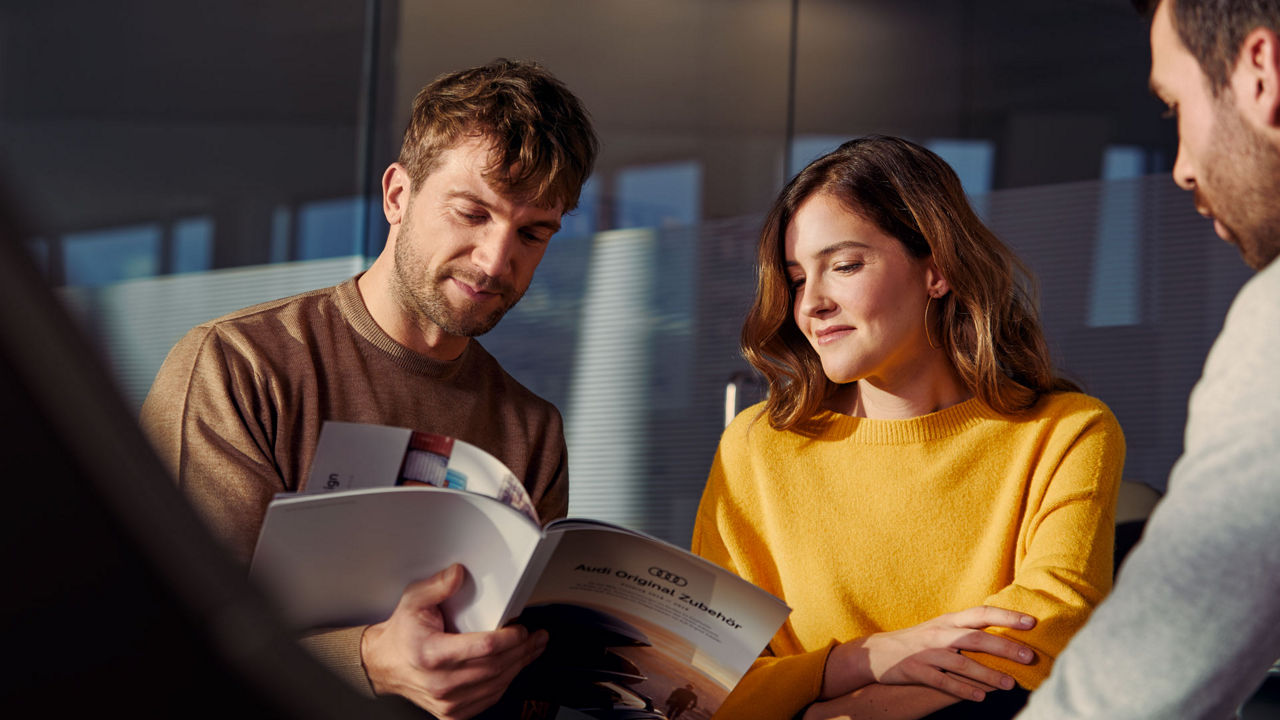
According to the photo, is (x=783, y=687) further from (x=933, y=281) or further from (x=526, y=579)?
(x=933, y=281)

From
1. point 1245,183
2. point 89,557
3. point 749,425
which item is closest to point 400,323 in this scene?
point 749,425

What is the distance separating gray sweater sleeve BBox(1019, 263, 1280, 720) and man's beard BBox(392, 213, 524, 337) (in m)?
1.07

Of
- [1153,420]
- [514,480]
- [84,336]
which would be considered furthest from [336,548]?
[1153,420]

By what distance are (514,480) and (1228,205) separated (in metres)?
0.70

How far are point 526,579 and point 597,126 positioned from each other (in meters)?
3.37

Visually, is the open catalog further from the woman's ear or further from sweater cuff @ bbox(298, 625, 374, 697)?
the woman's ear

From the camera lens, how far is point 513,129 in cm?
155

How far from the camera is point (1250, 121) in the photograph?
2.62ft

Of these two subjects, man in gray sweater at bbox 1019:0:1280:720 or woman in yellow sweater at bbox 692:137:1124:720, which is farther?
woman in yellow sweater at bbox 692:137:1124:720

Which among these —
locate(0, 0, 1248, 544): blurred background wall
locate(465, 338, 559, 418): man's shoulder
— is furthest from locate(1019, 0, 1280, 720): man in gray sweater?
locate(0, 0, 1248, 544): blurred background wall

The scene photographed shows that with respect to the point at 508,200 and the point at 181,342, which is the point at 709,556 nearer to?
the point at 508,200

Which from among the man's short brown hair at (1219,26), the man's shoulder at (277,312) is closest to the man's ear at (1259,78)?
the man's short brown hair at (1219,26)

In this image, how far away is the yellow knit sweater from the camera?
132 cm

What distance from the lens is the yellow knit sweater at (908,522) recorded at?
1.32 metres
